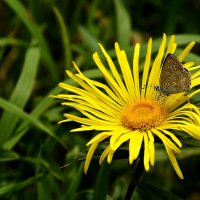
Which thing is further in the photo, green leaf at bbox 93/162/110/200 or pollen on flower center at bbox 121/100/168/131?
green leaf at bbox 93/162/110/200

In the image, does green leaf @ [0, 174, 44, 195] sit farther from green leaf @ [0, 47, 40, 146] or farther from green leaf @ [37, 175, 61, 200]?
green leaf @ [0, 47, 40, 146]

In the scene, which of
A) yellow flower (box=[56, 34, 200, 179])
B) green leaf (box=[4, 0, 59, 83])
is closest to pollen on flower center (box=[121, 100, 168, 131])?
yellow flower (box=[56, 34, 200, 179])

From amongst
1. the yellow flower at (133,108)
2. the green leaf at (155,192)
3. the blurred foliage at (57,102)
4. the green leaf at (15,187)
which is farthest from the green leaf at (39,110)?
the green leaf at (155,192)

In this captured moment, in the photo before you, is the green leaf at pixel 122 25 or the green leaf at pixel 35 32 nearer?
the green leaf at pixel 35 32

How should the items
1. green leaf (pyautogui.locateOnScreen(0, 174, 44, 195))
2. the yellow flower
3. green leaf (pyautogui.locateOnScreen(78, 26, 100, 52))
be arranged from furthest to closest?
green leaf (pyautogui.locateOnScreen(78, 26, 100, 52))
green leaf (pyautogui.locateOnScreen(0, 174, 44, 195))
the yellow flower

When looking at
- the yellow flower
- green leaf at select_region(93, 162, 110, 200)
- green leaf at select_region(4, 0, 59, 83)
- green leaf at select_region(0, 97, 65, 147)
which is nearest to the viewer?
the yellow flower

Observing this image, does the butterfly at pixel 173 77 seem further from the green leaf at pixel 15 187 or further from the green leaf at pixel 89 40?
the green leaf at pixel 89 40

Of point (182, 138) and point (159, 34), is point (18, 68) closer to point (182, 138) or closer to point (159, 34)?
point (159, 34)

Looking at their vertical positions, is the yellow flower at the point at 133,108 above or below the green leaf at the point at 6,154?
above
